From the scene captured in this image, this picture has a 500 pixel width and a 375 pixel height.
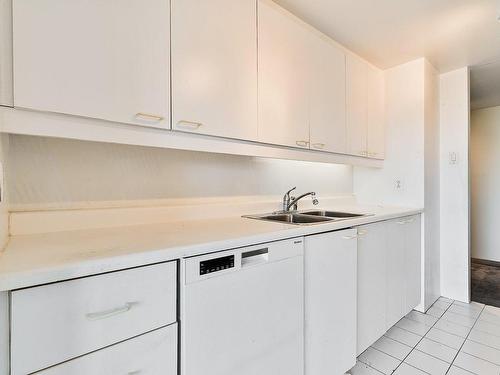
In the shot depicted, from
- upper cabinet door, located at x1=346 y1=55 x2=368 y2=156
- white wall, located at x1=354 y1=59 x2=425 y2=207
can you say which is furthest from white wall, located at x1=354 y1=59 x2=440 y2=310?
upper cabinet door, located at x1=346 y1=55 x2=368 y2=156

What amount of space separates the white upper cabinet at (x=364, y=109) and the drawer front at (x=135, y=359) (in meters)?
1.86

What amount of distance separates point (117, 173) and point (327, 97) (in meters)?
1.51

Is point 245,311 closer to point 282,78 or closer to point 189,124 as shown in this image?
point 189,124

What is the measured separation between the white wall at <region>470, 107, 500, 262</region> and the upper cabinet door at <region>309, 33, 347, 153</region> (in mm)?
3159

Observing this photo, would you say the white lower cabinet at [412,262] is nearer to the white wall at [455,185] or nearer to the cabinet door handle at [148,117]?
the white wall at [455,185]

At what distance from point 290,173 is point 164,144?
122 cm

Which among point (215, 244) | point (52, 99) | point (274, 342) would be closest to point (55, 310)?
point (215, 244)

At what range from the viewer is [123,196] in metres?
1.34

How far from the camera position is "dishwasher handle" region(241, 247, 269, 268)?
1062 millimetres

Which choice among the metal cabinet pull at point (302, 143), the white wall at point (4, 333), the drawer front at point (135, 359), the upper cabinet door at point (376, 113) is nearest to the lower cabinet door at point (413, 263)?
the upper cabinet door at point (376, 113)

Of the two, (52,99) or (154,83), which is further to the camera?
(154,83)

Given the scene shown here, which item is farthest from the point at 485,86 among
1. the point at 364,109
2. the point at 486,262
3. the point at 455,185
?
the point at 486,262

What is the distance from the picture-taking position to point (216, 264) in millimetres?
966

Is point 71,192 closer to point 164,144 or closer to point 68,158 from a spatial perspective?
point 68,158
